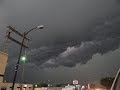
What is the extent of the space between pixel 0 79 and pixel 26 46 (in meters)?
11.1

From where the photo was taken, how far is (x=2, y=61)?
40.6m

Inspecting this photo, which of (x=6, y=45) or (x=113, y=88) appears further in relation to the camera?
(x=6, y=45)

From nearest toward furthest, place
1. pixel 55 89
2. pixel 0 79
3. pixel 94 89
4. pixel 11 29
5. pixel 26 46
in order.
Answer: pixel 0 79, pixel 11 29, pixel 26 46, pixel 94 89, pixel 55 89

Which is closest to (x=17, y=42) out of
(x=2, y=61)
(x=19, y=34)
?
(x=19, y=34)

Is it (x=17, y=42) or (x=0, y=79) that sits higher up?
(x=17, y=42)

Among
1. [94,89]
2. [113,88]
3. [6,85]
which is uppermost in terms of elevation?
[6,85]

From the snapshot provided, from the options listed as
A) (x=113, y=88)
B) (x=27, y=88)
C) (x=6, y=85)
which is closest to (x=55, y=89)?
(x=27, y=88)

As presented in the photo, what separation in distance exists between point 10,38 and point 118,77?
39.6 m

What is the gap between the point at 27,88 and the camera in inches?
3666

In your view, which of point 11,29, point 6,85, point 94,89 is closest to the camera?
point 11,29

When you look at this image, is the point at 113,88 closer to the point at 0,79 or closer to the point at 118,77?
the point at 118,77

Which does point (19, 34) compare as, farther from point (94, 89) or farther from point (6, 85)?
point (6, 85)

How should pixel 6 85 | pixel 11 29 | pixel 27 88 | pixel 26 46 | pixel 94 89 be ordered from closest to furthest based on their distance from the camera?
pixel 11 29, pixel 26 46, pixel 94 89, pixel 6 85, pixel 27 88

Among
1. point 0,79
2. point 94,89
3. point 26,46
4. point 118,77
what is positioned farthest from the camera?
point 94,89
